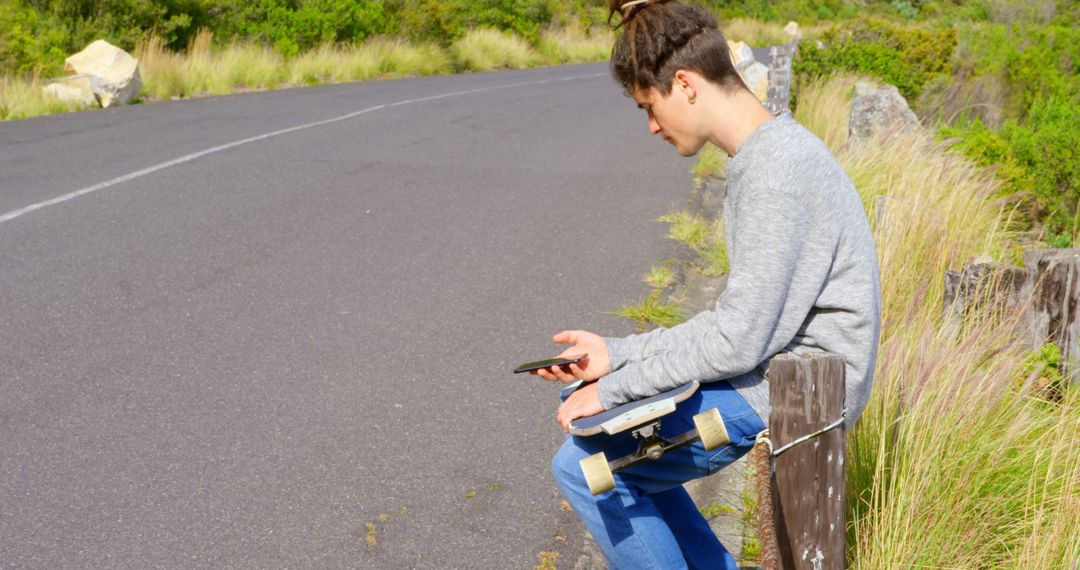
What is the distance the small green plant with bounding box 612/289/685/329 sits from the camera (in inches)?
241

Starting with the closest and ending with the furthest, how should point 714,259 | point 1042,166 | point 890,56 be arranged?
1. point 714,259
2. point 1042,166
3. point 890,56

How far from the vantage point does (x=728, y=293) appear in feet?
7.75

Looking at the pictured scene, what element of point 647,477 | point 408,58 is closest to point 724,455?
point 647,477

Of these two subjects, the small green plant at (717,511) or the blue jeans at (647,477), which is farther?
the small green plant at (717,511)

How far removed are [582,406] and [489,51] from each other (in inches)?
1016

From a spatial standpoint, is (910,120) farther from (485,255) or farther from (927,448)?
(927,448)

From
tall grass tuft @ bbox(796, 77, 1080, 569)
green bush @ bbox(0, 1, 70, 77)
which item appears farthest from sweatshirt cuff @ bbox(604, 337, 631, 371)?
green bush @ bbox(0, 1, 70, 77)

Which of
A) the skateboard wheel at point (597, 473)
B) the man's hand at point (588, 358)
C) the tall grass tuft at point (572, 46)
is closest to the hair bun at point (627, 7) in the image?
the man's hand at point (588, 358)

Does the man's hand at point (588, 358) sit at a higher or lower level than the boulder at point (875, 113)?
higher

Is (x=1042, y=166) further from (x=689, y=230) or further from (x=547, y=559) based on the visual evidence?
(x=547, y=559)

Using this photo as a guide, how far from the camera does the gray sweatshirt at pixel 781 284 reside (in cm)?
232

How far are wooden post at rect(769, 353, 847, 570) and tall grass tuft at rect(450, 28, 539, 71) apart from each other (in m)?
24.1

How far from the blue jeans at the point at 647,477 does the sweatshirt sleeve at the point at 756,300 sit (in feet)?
0.33

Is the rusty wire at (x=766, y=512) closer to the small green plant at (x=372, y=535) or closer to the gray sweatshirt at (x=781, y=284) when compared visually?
the gray sweatshirt at (x=781, y=284)
